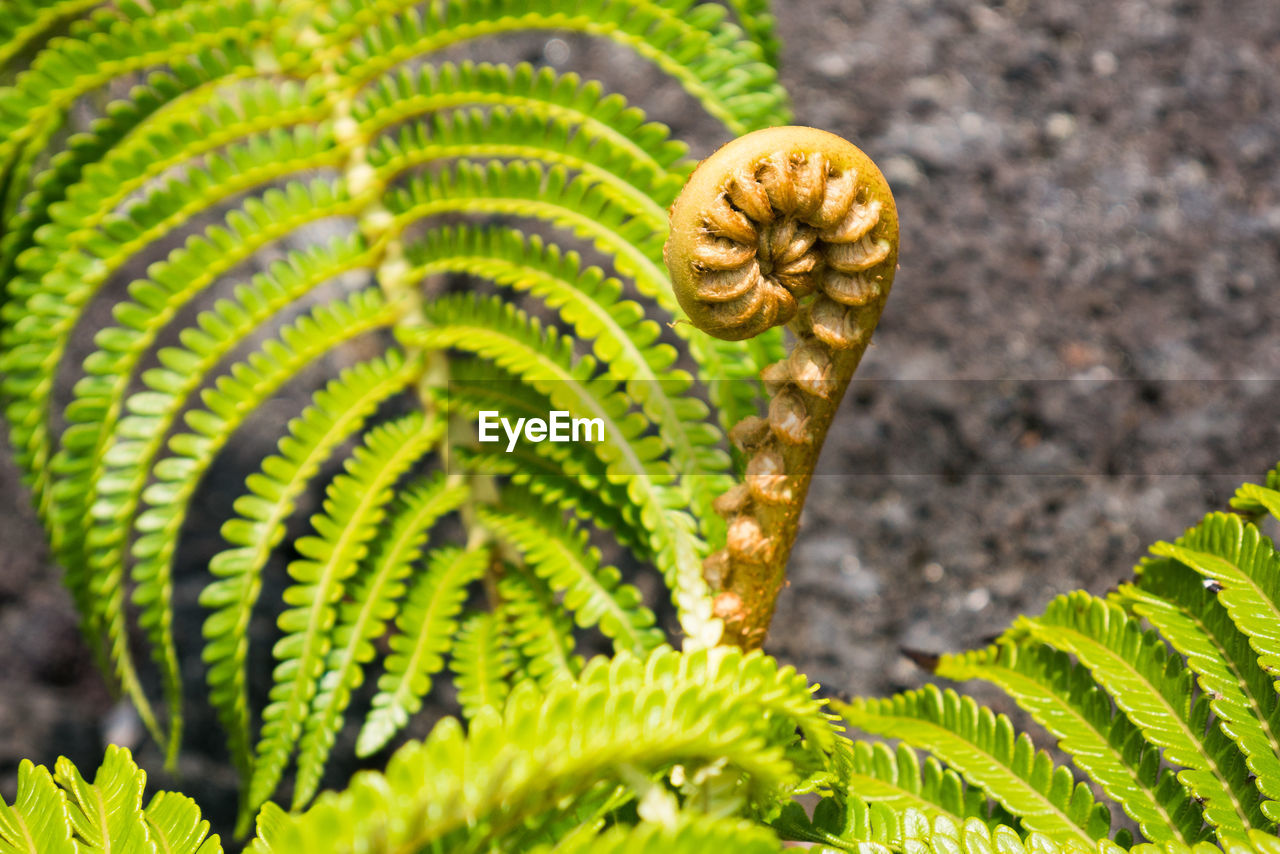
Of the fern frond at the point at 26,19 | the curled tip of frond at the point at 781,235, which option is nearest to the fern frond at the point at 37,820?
the curled tip of frond at the point at 781,235

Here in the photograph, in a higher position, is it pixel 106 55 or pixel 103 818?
pixel 106 55

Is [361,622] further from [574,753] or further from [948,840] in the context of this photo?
[948,840]

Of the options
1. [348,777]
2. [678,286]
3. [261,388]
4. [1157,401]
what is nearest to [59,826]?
[261,388]

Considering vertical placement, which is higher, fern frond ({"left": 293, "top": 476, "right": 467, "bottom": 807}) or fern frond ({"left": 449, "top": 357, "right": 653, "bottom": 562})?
fern frond ({"left": 449, "top": 357, "right": 653, "bottom": 562})

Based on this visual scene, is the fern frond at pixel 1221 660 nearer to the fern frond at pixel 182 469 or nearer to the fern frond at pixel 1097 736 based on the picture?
the fern frond at pixel 1097 736

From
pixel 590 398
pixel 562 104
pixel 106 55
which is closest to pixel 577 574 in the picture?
pixel 590 398

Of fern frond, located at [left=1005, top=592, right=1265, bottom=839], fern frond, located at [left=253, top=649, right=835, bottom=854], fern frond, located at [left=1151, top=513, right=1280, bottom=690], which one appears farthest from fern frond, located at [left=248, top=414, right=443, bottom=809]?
fern frond, located at [left=1151, top=513, right=1280, bottom=690]

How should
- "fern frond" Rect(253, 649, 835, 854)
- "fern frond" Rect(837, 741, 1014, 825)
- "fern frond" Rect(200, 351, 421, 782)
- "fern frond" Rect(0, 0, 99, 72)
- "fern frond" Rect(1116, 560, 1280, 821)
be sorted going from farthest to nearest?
1. "fern frond" Rect(0, 0, 99, 72)
2. "fern frond" Rect(200, 351, 421, 782)
3. "fern frond" Rect(837, 741, 1014, 825)
4. "fern frond" Rect(1116, 560, 1280, 821)
5. "fern frond" Rect(253, 649, 835, 854)

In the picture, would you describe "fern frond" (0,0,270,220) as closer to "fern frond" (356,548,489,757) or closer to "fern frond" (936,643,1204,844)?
"fern frond" (356,548,489,757)
